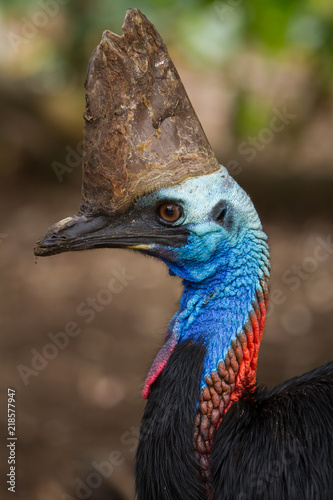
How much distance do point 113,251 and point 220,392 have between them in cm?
352

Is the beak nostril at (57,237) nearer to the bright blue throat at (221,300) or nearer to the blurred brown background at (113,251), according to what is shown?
the bright blue throat at (221,300)

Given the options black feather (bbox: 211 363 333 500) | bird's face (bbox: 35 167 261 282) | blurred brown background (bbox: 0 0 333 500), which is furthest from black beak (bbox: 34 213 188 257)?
blurred brown background (bbox: 0 0 333 500)

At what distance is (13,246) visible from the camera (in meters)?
5.75

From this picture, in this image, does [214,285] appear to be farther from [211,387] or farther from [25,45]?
[25,45]

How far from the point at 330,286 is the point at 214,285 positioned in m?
3.24

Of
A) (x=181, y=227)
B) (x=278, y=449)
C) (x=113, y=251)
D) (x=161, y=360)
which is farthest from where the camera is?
(x=113, y=251)

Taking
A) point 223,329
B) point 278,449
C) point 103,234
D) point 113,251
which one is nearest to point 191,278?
point 223,329

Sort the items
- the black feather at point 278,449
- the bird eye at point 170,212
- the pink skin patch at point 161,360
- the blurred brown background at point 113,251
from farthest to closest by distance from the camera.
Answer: the blurred brown background at point 113,251
the pink skin patch at point 161,360
the bird eye at point 170,212
the black feather at point 278,449

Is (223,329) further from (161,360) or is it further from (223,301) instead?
(161,360)

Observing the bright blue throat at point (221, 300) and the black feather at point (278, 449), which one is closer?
the black feather at point (278, 449)

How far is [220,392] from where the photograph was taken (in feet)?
7.01

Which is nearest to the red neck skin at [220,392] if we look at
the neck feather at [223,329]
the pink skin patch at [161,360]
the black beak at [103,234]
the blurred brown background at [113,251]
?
the neck feather at [223,329]

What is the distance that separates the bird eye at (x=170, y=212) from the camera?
211 centimetres

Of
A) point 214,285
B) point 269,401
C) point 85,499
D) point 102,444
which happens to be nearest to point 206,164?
point 214,285
